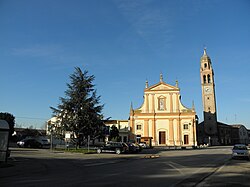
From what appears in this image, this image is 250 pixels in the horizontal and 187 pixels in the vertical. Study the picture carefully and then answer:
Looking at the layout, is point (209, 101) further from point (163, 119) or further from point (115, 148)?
point (115, 148)

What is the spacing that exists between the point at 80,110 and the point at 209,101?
6052 cm

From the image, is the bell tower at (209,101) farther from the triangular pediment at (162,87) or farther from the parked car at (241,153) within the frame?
the parked car at (241,153)

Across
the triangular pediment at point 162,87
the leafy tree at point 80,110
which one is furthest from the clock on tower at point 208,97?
the leafy tree at point 80,110

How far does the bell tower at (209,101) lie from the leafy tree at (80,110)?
55.8m

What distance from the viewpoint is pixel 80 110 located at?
1469 inches

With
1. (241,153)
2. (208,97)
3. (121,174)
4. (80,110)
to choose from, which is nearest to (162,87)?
(208,97)

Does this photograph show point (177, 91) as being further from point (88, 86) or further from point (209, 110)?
point (88, 86)

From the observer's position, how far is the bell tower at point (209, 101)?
278 ft

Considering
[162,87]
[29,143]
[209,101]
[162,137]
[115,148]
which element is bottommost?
[115,148]

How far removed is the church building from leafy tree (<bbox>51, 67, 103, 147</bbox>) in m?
28.6

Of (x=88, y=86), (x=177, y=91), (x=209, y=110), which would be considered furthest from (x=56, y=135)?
(x=209, y=110)

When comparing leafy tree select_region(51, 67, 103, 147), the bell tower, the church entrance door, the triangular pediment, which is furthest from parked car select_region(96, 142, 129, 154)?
the bell tower

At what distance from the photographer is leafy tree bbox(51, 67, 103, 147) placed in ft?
120

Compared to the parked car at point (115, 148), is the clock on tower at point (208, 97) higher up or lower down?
higher up
